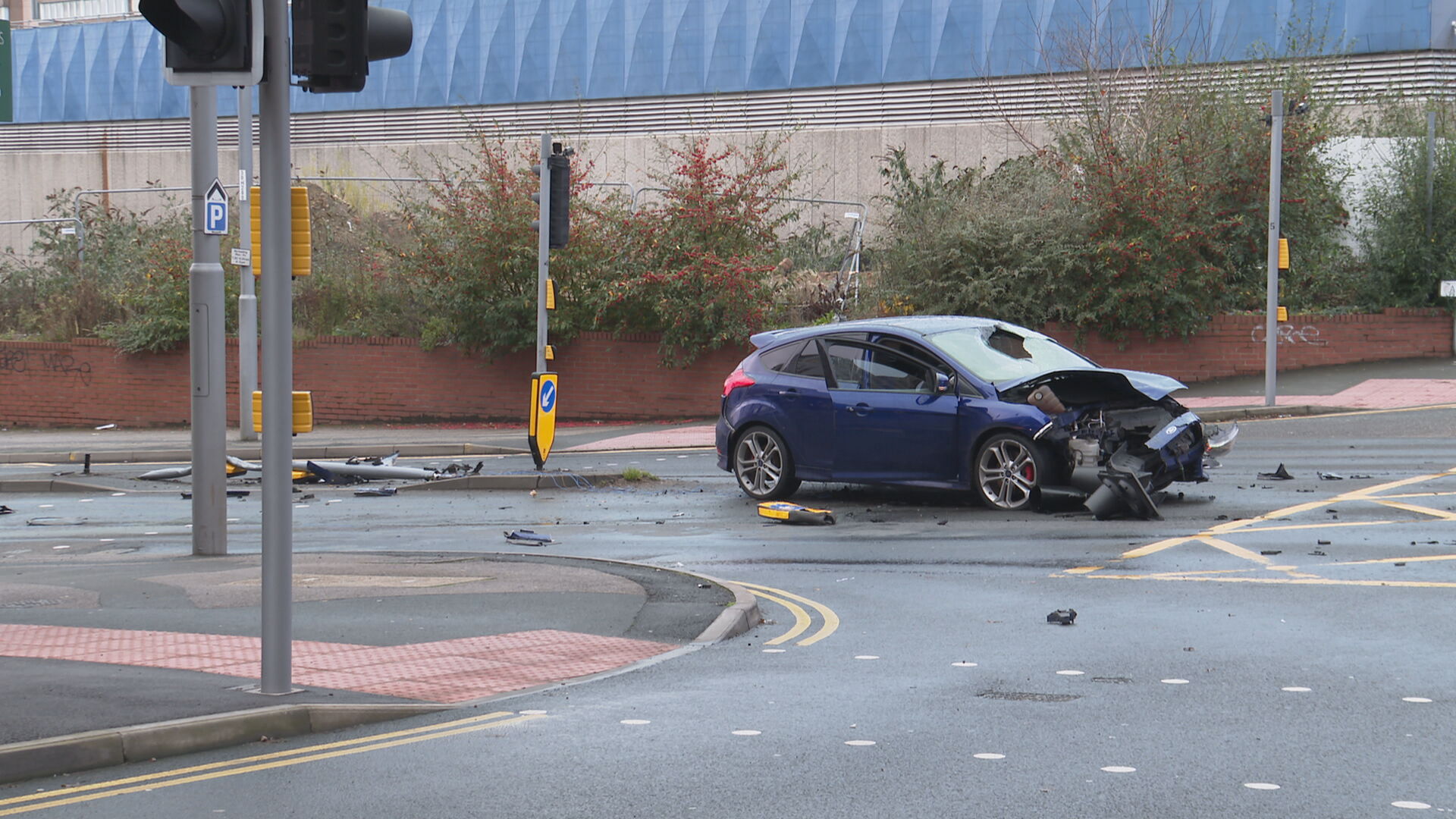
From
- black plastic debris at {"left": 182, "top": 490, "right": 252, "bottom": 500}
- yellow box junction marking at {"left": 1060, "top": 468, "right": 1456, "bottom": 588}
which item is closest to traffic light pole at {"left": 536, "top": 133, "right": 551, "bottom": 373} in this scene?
black plastic debris at {"left": 182, "top": 490, "right": 252, "bottom": 500}

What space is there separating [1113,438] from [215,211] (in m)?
8.47

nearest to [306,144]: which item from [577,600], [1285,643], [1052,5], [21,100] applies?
[21,100]

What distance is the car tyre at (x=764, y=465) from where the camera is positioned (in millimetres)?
15078

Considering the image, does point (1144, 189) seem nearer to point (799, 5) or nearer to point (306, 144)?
point (799, 5)

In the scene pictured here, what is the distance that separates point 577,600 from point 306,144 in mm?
41755

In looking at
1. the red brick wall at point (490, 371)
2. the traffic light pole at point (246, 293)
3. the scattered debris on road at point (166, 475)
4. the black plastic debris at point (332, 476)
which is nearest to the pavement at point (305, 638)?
the black plastic debris at point (332, 476)

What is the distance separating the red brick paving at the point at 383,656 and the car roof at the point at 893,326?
672 cm

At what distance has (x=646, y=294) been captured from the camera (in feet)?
88.7

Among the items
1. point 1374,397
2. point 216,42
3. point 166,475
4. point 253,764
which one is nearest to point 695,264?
point 166,475

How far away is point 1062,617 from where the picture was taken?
8922 mm

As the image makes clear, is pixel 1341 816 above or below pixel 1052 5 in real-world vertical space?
below

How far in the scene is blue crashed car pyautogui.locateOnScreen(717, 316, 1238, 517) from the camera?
1336 centimetres

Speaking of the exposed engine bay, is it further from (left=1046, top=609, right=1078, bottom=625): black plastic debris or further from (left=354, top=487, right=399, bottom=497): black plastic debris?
(left=354, top=487, right=399, bottom=497): black plastic debris

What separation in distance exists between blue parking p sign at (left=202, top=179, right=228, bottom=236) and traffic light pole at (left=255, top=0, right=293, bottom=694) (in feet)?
19.2
